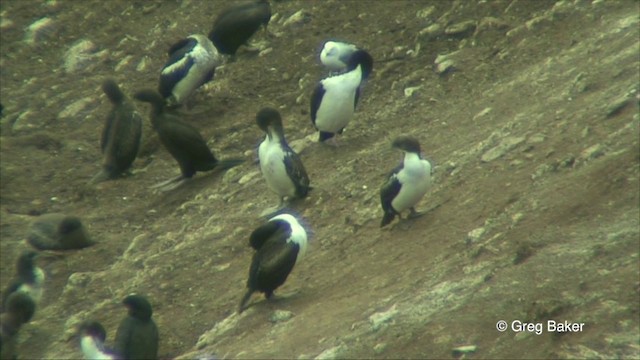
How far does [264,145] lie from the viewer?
13.7 metres

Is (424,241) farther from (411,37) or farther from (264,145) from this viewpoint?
(411,37)

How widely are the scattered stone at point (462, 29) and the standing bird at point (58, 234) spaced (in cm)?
504

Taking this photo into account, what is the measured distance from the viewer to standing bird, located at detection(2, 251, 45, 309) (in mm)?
13086

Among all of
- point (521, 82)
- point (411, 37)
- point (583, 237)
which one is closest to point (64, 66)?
point (411, 37)

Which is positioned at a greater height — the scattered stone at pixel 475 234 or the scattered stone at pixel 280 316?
the scattered stone at pixel 475 234

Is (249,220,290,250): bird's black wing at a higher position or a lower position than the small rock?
higher

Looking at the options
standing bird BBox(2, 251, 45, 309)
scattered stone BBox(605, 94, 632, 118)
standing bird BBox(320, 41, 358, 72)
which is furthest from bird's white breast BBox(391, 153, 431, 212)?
standing bird BBox(2, 251, 45, 309)

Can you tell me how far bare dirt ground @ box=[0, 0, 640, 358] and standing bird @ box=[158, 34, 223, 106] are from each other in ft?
1.07

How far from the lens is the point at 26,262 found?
1370 cm

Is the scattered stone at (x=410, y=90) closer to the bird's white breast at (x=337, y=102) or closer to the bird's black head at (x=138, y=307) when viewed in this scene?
the bird's white breast at (x=337, y=102)

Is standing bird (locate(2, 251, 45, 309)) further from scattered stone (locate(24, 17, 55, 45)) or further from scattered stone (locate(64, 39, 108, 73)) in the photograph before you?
scattered stone (locate(24, 17, 55, 45))

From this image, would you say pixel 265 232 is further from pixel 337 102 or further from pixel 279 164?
pixel 337 102

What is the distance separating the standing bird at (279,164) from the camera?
44.1ft

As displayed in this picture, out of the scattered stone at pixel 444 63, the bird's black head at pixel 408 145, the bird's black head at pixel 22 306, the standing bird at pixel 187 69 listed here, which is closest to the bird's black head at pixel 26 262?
the bird's black head at pixel 22 306
